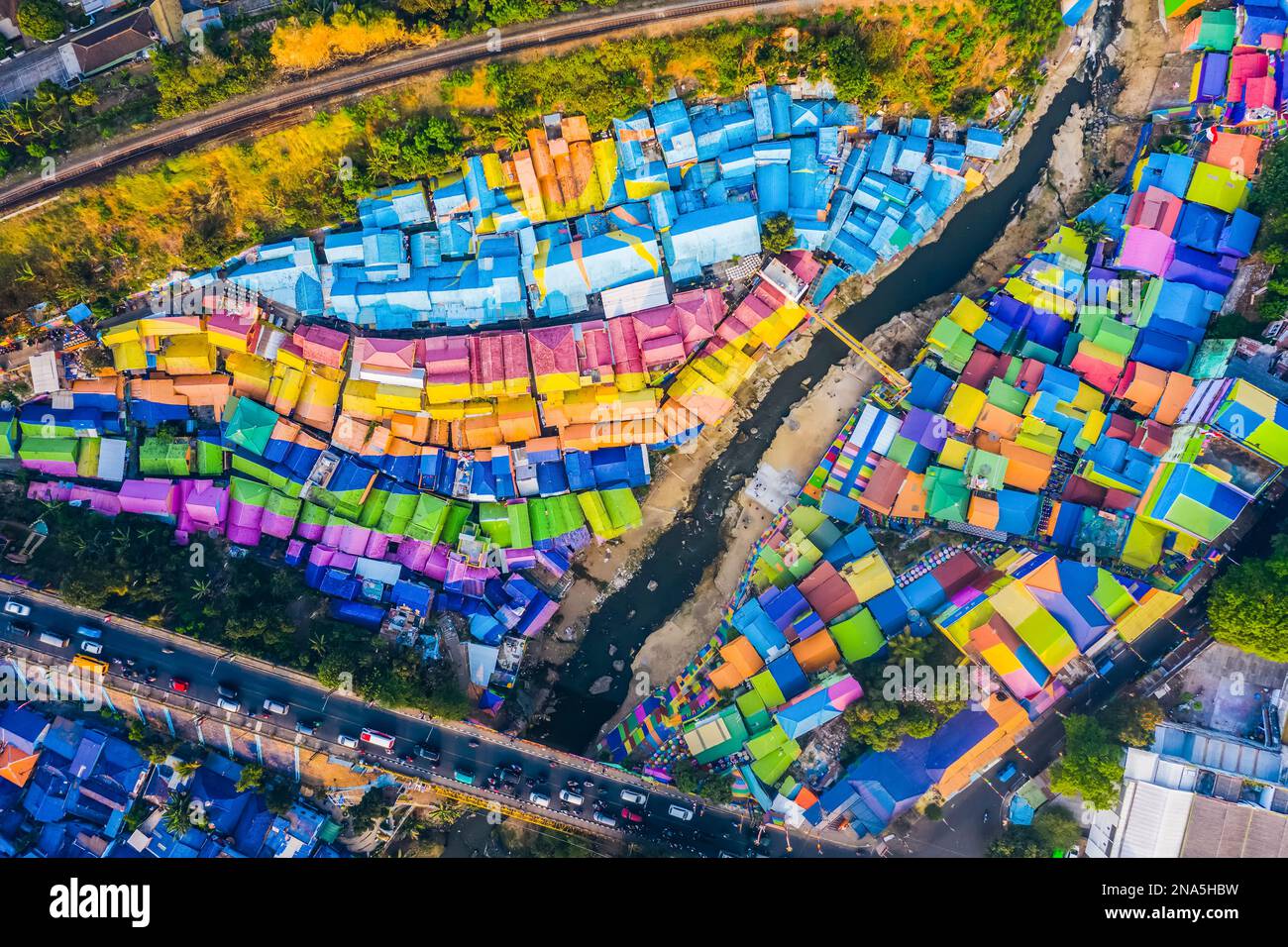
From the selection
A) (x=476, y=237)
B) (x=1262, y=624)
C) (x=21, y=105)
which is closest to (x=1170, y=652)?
(x=1262, y=624)

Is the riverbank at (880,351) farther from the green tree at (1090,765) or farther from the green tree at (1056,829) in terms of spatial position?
the green tree at (1056,829)

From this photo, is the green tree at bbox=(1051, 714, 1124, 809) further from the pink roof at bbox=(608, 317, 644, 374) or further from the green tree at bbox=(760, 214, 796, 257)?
the pink roof at bbox=(608, 317, 644, 374)

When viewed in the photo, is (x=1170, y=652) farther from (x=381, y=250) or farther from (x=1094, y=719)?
(x=381, y=250)

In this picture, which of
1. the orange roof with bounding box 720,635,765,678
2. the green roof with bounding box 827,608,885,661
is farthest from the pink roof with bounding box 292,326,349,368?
the green roof with bounding box 827,608,885,661

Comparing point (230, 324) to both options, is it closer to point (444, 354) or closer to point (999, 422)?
point (444, 354)

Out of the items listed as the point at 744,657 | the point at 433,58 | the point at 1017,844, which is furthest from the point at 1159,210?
the point at 433,58

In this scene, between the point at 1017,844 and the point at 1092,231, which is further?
the point at 1092,231

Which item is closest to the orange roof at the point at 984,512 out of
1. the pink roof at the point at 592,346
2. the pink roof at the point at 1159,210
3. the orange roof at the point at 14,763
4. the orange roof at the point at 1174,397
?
the orange roof at the point at 1174,397

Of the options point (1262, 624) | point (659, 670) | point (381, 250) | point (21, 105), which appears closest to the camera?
point (1262, 624)
